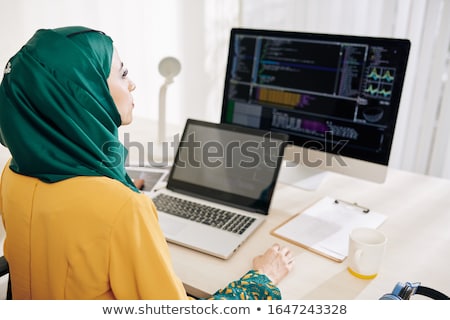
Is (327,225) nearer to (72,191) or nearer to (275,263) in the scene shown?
(275,263)

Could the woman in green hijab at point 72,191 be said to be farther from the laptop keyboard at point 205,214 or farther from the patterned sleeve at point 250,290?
the laptop keyboard at point 205,214

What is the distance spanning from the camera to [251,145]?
4.24ft

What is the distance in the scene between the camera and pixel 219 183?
Answer: 132 cm

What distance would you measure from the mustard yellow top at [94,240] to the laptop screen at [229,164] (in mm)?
494

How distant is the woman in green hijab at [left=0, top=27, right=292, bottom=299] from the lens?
768mm

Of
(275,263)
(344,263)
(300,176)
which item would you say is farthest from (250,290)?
(300,176)

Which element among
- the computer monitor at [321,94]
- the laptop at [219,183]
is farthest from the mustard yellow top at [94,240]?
the computer monitor at [321,94]

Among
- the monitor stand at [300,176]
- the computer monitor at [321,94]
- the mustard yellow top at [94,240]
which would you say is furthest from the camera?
the monitor stand at [300,176]

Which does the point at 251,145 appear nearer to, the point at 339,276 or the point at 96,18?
the point at 339,276

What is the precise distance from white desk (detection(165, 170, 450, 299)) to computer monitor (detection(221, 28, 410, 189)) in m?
0.12

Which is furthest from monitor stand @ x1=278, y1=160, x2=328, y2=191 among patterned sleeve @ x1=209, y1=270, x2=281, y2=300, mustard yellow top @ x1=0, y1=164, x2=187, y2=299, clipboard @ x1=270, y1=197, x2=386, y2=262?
mustard yellow top @ x1=0, y1=164, x2=187, y2=299

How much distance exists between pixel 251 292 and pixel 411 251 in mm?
485

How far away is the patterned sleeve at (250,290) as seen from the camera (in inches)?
34.1

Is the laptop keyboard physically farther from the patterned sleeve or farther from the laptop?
the patterned sleeve
